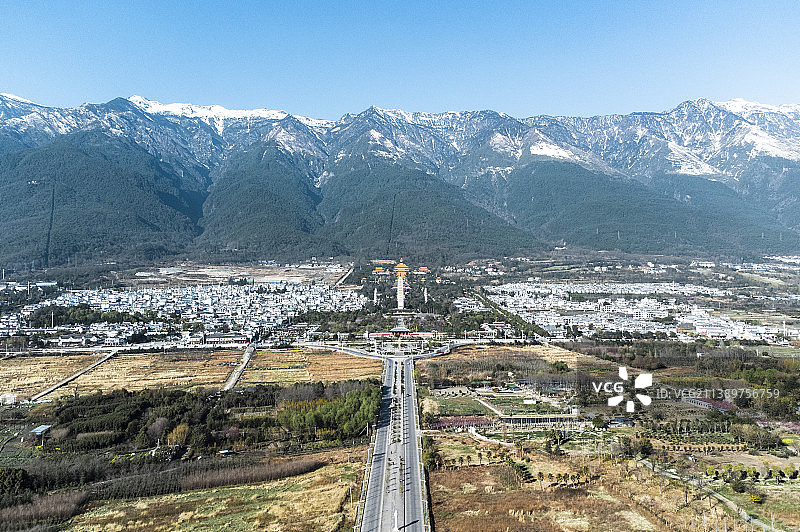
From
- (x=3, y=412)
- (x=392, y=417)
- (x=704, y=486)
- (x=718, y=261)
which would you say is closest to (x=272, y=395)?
(x=392, y=417)

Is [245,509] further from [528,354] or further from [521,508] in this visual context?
[528,354]

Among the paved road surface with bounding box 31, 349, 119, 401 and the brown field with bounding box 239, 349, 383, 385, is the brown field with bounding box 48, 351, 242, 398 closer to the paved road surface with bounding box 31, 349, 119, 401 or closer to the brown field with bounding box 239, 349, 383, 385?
the paved road surface with bounding box 31, 349, 119, 401

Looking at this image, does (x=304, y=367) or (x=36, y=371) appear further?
(x=304, y=367)

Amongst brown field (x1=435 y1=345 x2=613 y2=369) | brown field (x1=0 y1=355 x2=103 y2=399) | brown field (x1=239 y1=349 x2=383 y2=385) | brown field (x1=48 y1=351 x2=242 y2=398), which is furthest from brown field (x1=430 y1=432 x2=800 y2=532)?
brown field (x1=0 y1=355 x2=103 y2=399)

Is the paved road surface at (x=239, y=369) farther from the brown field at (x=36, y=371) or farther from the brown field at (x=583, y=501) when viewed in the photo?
the brown field at (x=583, y=501)

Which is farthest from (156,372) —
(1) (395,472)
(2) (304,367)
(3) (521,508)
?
(3) (521,508)
